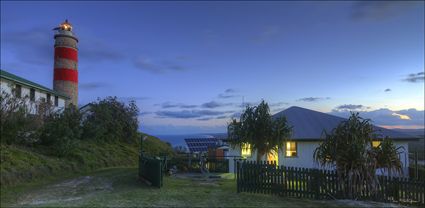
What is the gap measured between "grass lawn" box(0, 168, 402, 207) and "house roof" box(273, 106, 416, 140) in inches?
347

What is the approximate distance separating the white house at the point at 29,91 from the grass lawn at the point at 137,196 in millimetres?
11286

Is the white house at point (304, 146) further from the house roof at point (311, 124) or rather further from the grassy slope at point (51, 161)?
the grassy slope at point (51, 161)

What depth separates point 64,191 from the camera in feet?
49.2

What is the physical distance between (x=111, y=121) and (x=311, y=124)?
2031 centimetres

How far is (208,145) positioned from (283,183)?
16561 mm

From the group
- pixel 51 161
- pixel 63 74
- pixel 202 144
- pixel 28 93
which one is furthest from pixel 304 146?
pixel 63 74

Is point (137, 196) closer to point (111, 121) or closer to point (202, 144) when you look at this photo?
point (202, 144)

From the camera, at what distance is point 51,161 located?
2125cm

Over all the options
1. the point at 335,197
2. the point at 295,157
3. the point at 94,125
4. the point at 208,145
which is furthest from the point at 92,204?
the point at 94,125

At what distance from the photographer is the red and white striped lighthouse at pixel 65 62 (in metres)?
40.6

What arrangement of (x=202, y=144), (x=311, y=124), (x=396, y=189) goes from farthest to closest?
(x=202, y=144) → (x=311, y=124) → (x=396, y=189)

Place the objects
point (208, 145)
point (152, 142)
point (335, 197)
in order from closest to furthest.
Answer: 1. point (335, 197)
2. point (208, 145)
3. point (152, 142)

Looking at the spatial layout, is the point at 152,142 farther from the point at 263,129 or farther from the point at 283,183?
the point at 283,183

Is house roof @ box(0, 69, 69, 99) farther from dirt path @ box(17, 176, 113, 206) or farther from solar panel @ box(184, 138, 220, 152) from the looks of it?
solar panel @ box(184, 138, 220, 152)
